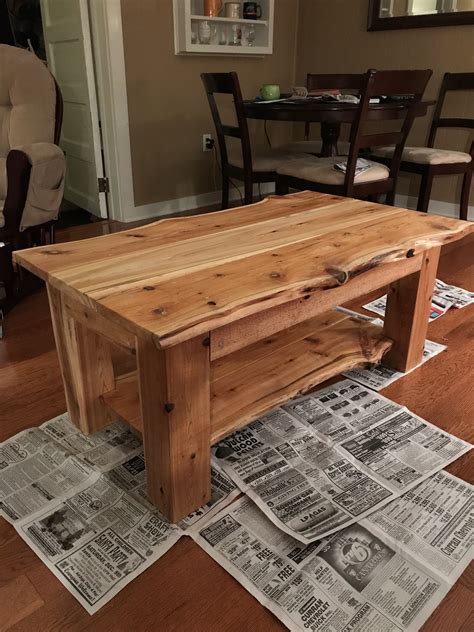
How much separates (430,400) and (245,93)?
2.73m

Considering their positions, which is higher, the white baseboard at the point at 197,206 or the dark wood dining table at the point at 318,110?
the dark wood dining table at the point at 318,110

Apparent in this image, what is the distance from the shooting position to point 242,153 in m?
2.57

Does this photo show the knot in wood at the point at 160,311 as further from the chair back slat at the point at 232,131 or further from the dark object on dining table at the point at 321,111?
the chair back slat at the point at 232,131

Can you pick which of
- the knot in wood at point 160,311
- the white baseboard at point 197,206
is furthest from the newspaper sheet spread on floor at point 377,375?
the white baseboard at point 197,206

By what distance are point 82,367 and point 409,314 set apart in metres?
0.89

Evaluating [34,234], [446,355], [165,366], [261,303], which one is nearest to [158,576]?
[165,366]

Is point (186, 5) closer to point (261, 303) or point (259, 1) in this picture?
point (259, 1)

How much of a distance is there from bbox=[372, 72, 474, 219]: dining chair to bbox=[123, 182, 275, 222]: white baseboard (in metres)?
1.08

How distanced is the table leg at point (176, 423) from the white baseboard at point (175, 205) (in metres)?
2.28

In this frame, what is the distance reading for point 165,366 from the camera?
88 cm

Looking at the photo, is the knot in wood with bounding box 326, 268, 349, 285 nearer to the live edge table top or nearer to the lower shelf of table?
the live edge table top

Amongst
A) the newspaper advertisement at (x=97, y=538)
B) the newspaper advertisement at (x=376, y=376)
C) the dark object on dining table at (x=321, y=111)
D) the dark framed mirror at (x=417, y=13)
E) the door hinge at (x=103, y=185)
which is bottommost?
the newspaper advertisement at (x=376, y=376)

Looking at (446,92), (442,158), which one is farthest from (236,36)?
(442,158)

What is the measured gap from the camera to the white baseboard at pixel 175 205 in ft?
10.3
